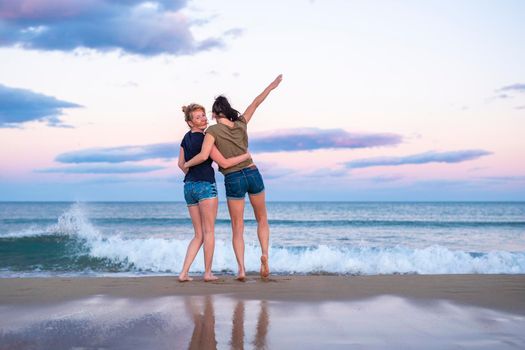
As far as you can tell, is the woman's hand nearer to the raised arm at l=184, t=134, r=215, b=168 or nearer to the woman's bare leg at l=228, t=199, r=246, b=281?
the raised arm at l=184, t=134, r=215, b=168

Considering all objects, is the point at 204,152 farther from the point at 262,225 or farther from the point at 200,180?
the point at 262,225

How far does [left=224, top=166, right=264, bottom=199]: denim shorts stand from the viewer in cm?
617

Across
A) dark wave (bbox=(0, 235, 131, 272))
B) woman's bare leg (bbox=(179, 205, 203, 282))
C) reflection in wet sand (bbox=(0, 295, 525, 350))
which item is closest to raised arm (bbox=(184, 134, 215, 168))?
A: woman's bare leg (bbox=(179, 205, 203, 282))

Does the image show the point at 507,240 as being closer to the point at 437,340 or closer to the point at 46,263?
the point at 46,263

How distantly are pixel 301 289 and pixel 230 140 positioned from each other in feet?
5.78

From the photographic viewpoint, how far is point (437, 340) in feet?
11.7

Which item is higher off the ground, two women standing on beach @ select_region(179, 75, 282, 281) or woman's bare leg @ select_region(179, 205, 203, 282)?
two women standing on beach @ select_region(179, 75, 282, 281)

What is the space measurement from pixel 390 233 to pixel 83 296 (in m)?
22.7

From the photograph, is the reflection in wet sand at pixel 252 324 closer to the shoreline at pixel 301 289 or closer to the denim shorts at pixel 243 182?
the shoreline at pixel 301 289

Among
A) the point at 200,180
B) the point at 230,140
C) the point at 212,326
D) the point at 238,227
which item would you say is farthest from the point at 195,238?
the point at 212,326

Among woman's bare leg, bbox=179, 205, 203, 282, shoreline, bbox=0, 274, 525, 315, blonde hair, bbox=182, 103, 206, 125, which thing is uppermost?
blonde hair, bbox=182, 103, 206, 125

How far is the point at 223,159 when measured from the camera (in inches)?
241

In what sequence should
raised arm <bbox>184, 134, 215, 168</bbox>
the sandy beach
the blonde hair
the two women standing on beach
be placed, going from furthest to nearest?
1. the blonde hair
2. the two women standing on beach
3. raised arm <bbox>184, 134, 215, 168</bbox>
4. the sandy beach

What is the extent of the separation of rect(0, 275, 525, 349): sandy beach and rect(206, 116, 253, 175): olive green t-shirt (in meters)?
1.28
